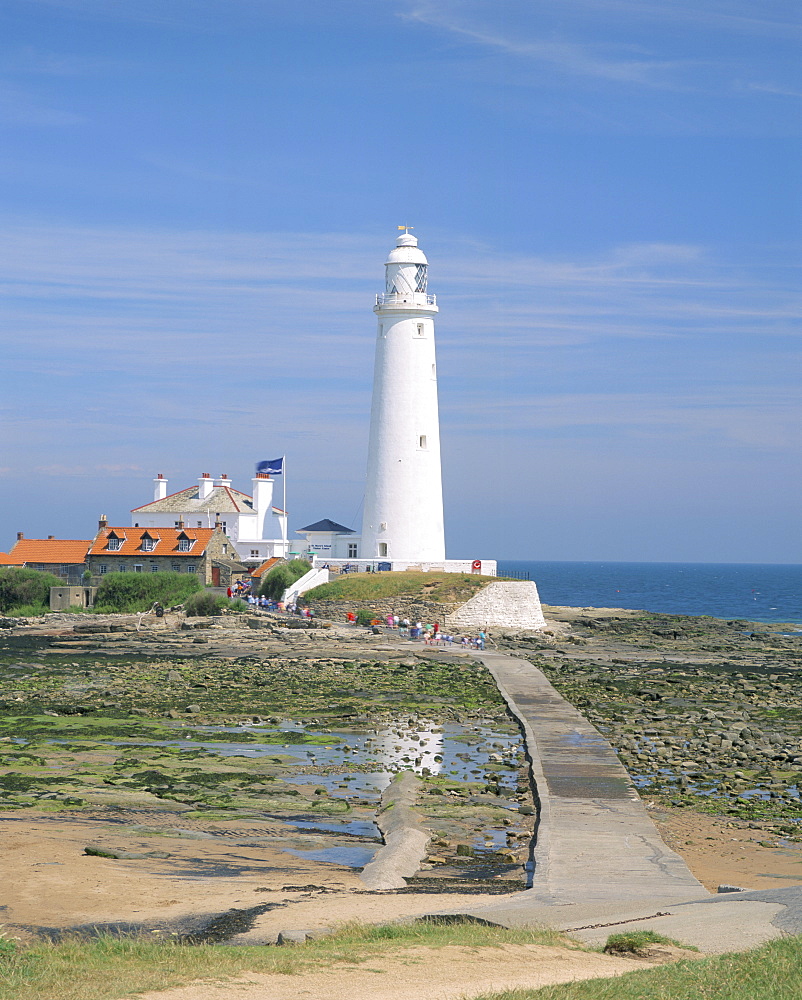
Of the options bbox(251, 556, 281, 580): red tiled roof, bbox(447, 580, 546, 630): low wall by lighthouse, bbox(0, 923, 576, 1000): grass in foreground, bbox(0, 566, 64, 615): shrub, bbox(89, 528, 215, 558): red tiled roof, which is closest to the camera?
bbox(0, 923, 576, 1000): grass in foreground

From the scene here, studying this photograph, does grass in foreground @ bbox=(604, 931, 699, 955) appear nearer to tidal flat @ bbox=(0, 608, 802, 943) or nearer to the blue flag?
tidal flat @ bbox=(0, 608, 802, 943)

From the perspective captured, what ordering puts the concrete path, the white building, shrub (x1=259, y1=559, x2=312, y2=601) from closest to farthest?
the concrete path, shrub (x1=259, y1=559, x2=312, y2=601), the white building

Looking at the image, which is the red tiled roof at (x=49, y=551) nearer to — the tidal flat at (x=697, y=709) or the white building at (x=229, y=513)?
the white building at (x=229, y=513)

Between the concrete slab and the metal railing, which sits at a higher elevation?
the metal railing

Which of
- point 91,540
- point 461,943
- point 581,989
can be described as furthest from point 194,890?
point 91,540

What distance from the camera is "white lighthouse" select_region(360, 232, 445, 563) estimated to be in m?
49.8

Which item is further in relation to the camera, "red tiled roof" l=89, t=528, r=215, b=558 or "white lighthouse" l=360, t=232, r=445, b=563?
"red tiled roof" l=89, t=528, r=215, b=558

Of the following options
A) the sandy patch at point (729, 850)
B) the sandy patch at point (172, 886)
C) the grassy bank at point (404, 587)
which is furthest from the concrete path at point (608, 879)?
the grassy bank at point (404, 587)

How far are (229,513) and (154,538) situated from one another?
6940 mm

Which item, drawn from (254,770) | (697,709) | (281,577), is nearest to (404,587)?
(281,577)

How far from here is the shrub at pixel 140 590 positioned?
2066 inches

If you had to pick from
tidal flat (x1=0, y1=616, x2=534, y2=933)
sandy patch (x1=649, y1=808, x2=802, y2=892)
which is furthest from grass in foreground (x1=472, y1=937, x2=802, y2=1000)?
sandy patch (x1=649, y1=808, x2=802, y2=892)

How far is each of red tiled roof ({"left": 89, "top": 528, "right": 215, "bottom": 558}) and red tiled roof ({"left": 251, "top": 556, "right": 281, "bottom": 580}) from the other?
2866 millimetres

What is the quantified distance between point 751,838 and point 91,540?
48192mm
